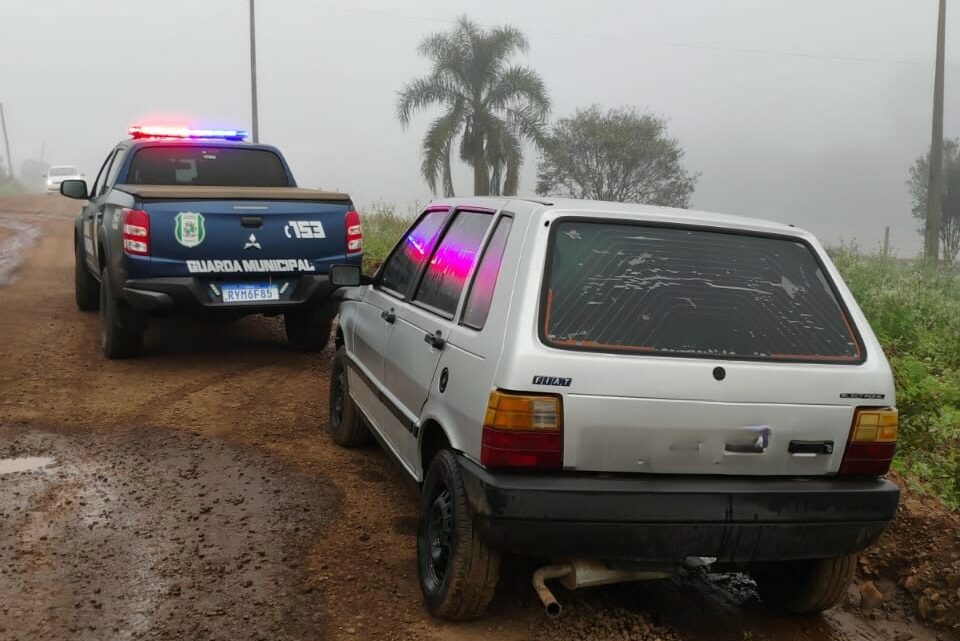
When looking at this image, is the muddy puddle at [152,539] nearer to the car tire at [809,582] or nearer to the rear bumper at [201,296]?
the rear bumper at [201,296]

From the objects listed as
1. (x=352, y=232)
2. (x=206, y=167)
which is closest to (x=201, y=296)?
(x=352, y=232)

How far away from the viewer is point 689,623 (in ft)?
11.6

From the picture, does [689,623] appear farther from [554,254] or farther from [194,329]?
[194,329]

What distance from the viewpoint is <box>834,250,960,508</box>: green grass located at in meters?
5.41

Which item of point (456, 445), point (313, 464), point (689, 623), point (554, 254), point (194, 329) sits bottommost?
point (194, 329)

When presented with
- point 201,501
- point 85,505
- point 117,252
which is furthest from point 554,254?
point 117,252

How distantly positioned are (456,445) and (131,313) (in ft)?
16.4

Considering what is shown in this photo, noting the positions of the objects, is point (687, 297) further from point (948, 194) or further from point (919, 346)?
point (948, 194)

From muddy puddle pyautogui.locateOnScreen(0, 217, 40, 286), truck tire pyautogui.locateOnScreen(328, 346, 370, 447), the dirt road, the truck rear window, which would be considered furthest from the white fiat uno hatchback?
muddy puddle pyautogui.locateOnScreen(0, 217, 40, 286)

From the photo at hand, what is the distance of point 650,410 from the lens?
9.82 feet

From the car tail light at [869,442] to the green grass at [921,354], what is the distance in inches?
74.8

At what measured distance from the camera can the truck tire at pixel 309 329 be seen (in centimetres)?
813

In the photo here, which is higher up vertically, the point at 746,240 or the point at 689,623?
the point at 746,240

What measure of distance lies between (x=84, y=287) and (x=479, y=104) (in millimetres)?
17481
